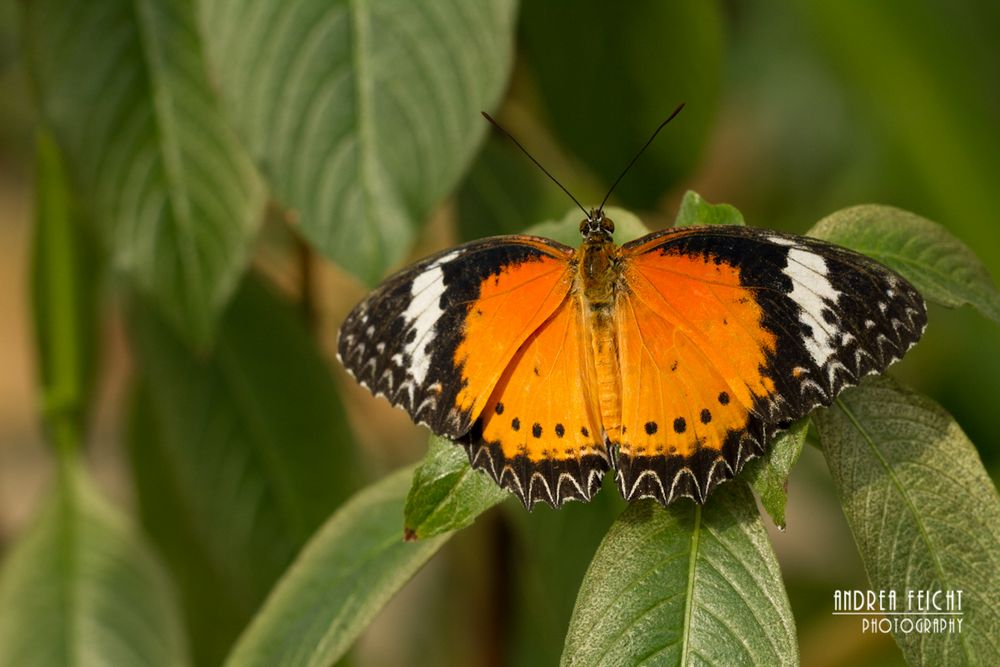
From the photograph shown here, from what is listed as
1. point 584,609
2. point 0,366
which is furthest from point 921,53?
point 0,366

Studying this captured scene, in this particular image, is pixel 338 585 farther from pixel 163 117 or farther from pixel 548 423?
pixel 163 117

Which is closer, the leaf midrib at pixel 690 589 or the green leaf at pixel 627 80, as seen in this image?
the leaf midrib at pixel 690 589

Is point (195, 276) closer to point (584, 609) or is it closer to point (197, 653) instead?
point (584, 609)

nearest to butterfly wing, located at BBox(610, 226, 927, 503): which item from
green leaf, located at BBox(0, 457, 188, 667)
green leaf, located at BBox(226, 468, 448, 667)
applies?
green leaf, located at BBox(226, 468, 448, 667)

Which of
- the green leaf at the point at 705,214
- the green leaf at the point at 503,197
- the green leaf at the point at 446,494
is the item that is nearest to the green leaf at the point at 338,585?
the green leaf at the point at 446,494

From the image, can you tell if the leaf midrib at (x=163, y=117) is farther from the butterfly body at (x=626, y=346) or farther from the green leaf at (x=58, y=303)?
the butterfly body at (x=626, y=346)

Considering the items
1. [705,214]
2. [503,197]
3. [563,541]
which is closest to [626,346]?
[705,214]
